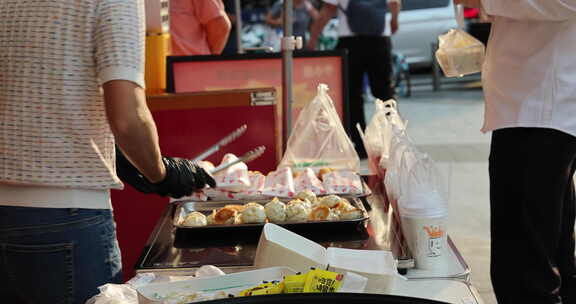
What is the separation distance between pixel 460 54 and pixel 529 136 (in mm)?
431

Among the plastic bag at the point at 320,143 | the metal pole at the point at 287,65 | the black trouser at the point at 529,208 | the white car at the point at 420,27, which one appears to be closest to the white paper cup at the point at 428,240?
the black trouser at the point at 529,208

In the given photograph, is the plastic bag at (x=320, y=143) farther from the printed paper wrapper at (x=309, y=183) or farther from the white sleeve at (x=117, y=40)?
the white sleeve at (x=117, y=40)

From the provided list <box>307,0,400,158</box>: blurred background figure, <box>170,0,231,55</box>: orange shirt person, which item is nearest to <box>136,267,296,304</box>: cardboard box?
<box>170,0,231,55</box>: orange shirt person

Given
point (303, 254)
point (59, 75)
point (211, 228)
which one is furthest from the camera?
point (211, 228)

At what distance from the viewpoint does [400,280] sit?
1717 mm

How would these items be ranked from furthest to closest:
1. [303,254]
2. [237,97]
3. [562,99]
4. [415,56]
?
1. [415,56]
2. [237,97]
3. [562,99]
4. [303,254]

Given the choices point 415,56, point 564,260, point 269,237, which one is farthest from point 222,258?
point 415,56

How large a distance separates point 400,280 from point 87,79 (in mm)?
874

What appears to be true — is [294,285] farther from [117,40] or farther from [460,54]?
[460,54]

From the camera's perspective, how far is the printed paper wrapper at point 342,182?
2.54 metres

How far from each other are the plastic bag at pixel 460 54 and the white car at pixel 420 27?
10.8 metres

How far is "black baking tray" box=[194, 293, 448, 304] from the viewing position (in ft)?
3.14

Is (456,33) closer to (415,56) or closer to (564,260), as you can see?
(564,260)

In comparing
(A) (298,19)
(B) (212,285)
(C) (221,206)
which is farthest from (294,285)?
(A) (298,19)
